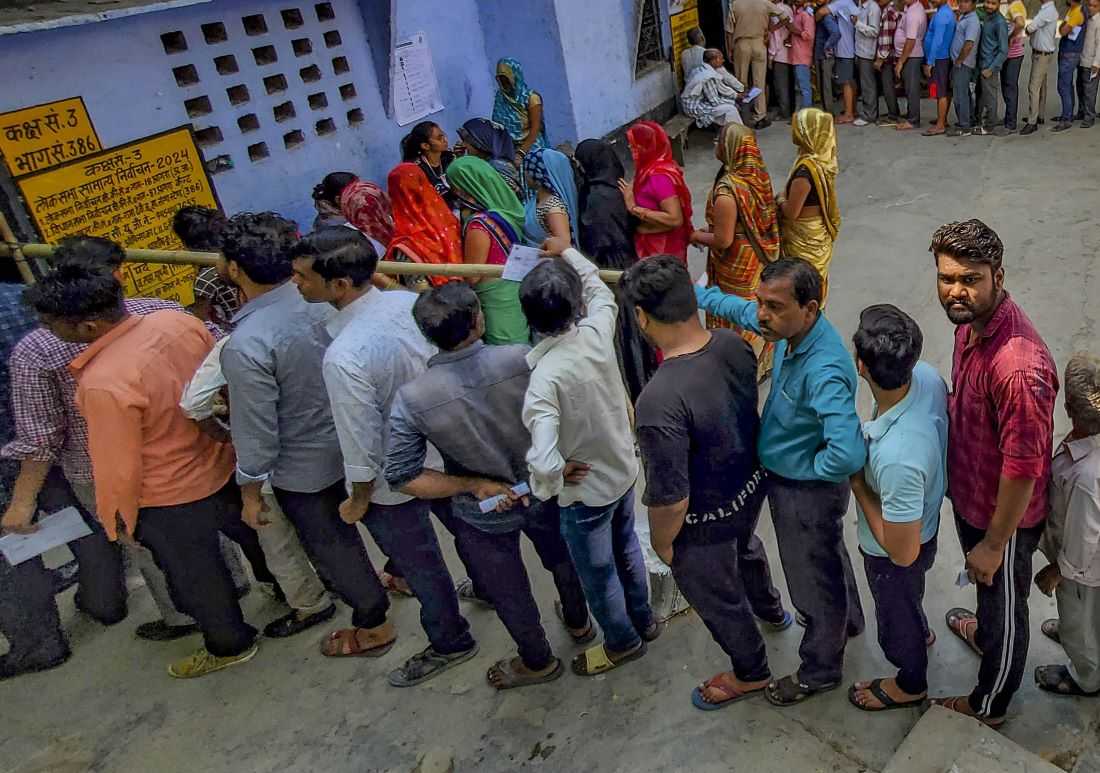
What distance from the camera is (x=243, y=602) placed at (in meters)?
3.33

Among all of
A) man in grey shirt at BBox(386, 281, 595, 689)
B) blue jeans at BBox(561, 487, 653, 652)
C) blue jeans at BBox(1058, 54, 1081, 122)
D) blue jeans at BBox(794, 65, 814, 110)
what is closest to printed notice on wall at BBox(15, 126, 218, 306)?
man in grey shirt at BBox(386, 281, 595, 689)

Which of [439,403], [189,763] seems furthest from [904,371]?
[189,763]

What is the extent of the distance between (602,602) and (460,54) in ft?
16.4

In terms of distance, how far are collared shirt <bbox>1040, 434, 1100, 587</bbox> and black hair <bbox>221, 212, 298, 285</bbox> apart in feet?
Answer: 7.26

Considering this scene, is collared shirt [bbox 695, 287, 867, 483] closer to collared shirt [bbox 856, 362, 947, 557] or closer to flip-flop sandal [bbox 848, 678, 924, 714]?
collared shirt [bbox 856, 362, 947, 557]

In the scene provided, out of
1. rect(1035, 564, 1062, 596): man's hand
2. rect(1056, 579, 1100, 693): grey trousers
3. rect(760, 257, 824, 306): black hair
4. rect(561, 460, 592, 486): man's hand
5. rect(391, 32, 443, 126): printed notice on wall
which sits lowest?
rect(1056, 579, 1100, 693): grey trousers

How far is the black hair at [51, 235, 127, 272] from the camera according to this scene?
260 centimetres

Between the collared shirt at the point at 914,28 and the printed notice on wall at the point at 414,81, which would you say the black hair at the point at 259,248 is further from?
the collared shirt at the point at 914,28

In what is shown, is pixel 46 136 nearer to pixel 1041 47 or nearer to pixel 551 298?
pixel 551 298

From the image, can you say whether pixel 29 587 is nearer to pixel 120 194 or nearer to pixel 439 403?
A: pixel 120 194

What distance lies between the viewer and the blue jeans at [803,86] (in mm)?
9055

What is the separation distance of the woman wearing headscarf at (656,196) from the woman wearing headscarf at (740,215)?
0.44 feet

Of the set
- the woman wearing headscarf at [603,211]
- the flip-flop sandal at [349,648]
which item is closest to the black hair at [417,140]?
the woman wearing headscarf at [603,211]

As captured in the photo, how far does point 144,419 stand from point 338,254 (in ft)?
2.77
